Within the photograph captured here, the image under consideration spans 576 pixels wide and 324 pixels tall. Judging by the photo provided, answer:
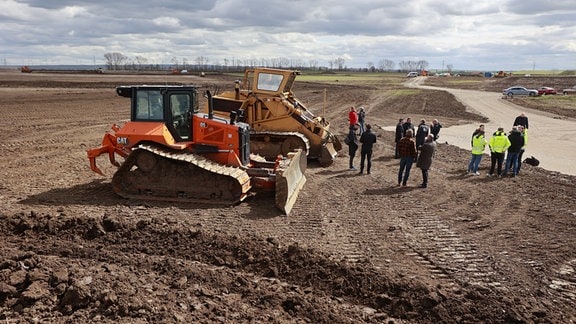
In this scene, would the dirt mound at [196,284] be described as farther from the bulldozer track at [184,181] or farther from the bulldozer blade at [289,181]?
the bulldozer track at [184,181]

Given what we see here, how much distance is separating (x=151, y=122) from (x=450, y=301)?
7194 mm

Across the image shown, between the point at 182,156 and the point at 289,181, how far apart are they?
2.35 meters

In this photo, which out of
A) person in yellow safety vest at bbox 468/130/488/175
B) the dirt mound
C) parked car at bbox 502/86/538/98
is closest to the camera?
the dirt mound

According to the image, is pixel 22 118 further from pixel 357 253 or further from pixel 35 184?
pixel 357 253

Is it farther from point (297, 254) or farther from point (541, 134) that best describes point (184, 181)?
point (541, 134)

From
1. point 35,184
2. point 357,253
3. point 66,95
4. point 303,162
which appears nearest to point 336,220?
point 357,253

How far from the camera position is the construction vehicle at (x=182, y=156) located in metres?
9.75

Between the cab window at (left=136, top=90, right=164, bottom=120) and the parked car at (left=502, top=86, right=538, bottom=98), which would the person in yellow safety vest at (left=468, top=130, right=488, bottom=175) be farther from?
the parked car at (left=502, top=86, right=538, bottom=98)

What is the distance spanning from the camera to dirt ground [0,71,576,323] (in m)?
5.75

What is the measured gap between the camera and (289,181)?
10.0 m

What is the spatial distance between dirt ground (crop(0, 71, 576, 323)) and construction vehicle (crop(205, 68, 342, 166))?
2.42 metres

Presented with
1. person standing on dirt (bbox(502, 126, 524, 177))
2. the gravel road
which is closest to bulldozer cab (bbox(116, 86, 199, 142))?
person standing on dirt (bbox(502, 126, 524, 177))

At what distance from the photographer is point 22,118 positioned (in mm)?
23875

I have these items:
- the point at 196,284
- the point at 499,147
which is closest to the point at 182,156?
the point at 196,284
